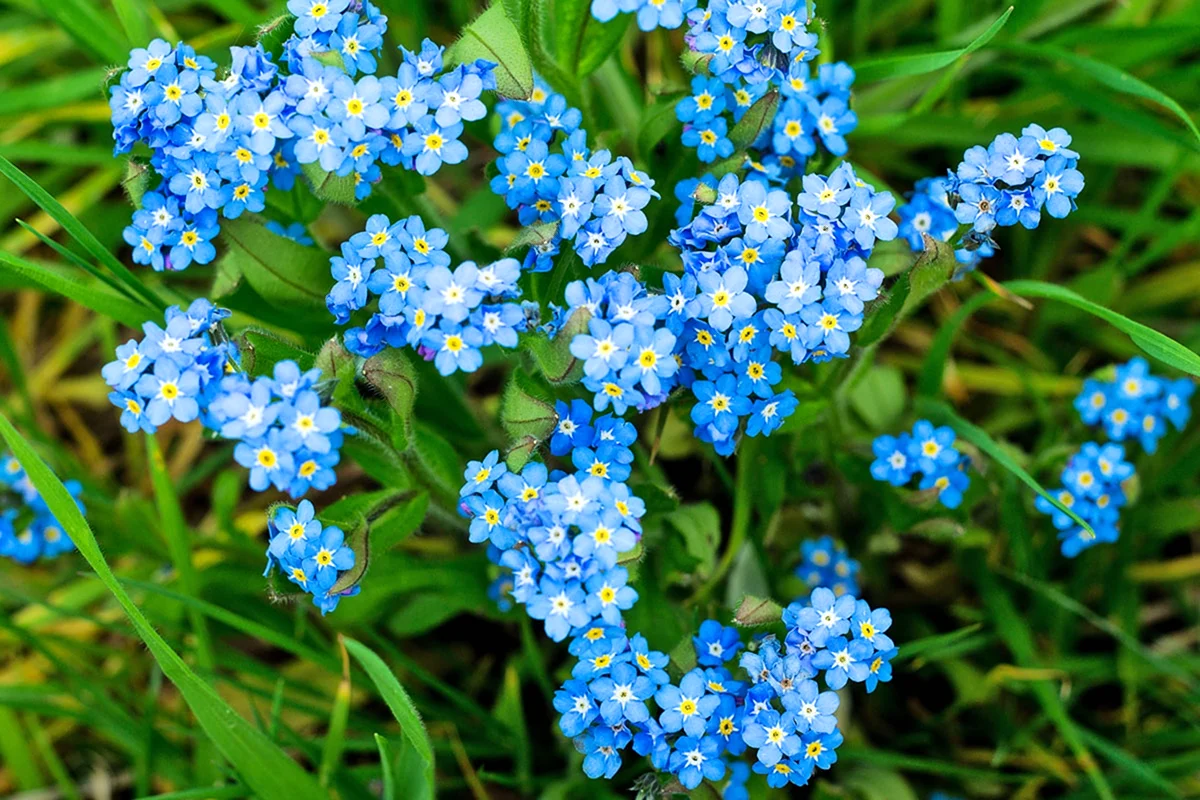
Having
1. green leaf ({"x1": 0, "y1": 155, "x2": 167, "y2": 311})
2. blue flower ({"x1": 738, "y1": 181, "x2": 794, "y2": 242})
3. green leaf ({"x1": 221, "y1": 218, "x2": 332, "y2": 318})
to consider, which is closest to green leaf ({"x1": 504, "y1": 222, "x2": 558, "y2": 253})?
blue flower ({"x1": 738, "y1": 181, "x2": 794, "y2": 242})

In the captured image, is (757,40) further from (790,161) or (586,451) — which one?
(586,451)

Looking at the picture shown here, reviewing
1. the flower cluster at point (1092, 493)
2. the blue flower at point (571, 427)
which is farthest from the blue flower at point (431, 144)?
the flower cluster at point (1092, 493)

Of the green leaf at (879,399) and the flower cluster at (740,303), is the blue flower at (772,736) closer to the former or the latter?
the flower cluster at (740,303)

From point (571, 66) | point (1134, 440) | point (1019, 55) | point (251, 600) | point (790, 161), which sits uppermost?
point (1019, 55)

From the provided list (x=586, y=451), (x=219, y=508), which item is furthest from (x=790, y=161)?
(x=219, y=508)

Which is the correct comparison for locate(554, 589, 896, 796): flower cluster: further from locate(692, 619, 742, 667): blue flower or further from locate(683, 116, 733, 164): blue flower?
locate(683, 116, 733, 164): blue flower

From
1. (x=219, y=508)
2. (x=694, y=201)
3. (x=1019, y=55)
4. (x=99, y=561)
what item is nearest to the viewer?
(x=99, y=561)

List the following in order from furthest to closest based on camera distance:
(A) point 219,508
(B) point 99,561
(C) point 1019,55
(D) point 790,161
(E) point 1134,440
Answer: (C) point 1019,55 < (E) point 1134,440 < (A) point 219,508 < (D) point 790,161 < (B) point 99,561
